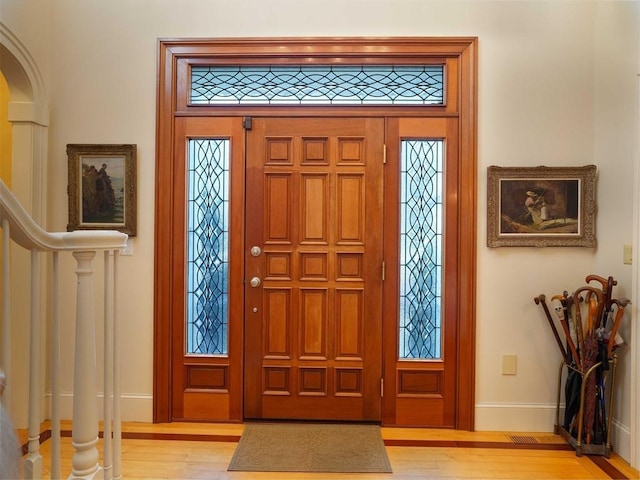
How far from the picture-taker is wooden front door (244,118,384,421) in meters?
2.98

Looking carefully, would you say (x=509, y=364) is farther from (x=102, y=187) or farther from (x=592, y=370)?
(x=102, y=187)

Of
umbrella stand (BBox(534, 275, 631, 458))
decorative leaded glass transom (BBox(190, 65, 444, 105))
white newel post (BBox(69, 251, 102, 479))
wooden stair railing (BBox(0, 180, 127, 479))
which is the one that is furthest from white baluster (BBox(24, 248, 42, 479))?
umbrella stand (BBox(534, 275, 631, 458))

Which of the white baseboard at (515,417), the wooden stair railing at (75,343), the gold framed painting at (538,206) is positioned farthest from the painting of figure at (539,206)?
the wooden stair railing at (75,343)

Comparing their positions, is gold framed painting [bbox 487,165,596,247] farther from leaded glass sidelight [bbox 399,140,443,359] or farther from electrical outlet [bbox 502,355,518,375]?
electrical outlet [bbox 502,355,518,375]

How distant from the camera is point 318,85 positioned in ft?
9.91

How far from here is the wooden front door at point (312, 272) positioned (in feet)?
9.78

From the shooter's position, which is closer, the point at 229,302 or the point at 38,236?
the point at 38,236

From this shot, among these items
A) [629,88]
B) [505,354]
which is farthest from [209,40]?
[505,354]

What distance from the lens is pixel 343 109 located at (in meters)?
2.97

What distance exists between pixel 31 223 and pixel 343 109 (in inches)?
83.1

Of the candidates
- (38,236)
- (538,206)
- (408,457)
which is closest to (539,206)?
(538,206)

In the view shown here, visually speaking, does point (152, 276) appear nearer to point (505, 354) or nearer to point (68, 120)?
point (68, 120)

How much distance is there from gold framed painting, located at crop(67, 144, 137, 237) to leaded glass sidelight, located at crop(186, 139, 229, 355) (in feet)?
1.30

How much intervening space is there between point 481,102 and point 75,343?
8.83 feet
